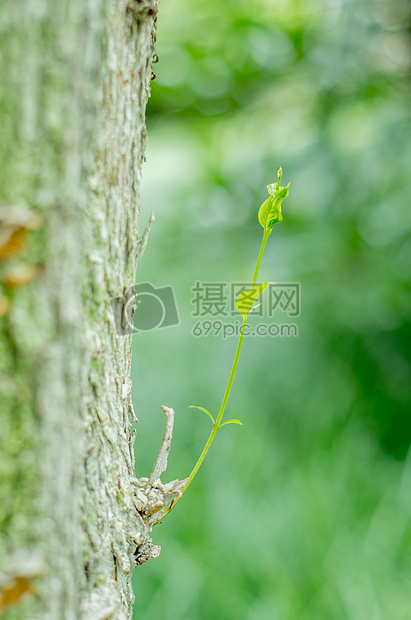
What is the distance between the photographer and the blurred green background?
110cm

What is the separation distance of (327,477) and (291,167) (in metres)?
0.92

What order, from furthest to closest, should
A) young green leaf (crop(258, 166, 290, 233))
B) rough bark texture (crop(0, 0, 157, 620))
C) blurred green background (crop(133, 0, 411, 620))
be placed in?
blurred green background (crop(133, 0, 411, 620))
young green leaf (crop(258, 166, 290, 233))
rough bark texture (crop(0, 0, 157, 620))

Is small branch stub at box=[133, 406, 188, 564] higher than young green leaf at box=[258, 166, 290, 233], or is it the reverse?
young green leaf at box=[258, 166, 290, 233]

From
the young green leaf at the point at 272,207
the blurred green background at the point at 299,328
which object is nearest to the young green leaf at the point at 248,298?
the young green leaf at the point at 272,207

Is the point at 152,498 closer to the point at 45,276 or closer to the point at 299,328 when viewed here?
the point at 45,276

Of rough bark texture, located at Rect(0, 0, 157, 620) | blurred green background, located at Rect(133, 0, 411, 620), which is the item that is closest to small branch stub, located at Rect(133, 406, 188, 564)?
rough bark texture, located at Rect(0, 0, 157, 620)

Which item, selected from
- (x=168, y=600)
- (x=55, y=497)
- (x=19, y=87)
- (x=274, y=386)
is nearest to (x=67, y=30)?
(x=19, y=87)

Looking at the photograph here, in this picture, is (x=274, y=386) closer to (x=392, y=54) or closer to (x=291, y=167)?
(x=291, y=167)

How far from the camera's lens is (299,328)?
5.10 ft

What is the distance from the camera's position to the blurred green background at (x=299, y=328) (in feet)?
3.61

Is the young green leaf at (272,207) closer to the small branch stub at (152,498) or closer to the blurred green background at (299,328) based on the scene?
the small branch stub at (152,498)

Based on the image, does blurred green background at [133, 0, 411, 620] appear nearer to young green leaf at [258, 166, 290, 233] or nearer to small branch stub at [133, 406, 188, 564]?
small branch stub at [133, 406, 188, 564]

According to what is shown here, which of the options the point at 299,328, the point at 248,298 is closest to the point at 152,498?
the point at 248,298

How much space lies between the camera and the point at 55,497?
0.26 meters
